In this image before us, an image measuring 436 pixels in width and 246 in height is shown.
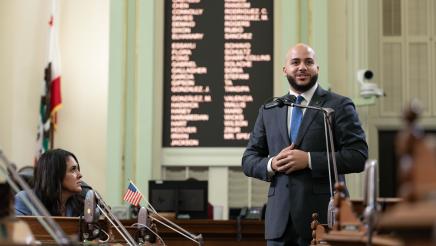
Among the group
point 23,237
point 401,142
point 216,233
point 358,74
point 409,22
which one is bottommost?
point 216,233

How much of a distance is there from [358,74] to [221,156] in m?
1.34

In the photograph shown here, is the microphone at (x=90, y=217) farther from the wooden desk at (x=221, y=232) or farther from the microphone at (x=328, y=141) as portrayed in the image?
the wooden desk at (x=221, y=232)

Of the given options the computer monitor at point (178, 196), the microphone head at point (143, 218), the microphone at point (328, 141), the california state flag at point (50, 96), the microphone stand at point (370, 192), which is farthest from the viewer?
the california state flag at point (50, 96)

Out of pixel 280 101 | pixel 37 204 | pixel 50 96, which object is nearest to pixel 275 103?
pixel 280 101

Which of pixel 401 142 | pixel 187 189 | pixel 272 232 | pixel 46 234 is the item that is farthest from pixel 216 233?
pixel 401 142

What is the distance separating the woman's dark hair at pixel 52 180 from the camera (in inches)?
173

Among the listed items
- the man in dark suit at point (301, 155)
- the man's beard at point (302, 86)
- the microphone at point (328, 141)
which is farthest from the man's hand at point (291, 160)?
the man's beard at point (302, 86)

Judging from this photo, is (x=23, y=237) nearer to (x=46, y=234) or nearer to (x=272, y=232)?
(x=46, y=234)

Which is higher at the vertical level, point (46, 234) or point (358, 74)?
point (358, 74)

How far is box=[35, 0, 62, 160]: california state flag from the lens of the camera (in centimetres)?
854

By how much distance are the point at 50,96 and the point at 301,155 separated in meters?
5.28

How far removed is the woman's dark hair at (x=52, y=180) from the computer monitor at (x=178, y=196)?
2.11m

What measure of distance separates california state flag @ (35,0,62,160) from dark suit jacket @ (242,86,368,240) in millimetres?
4774

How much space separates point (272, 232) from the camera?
395 centimetres
